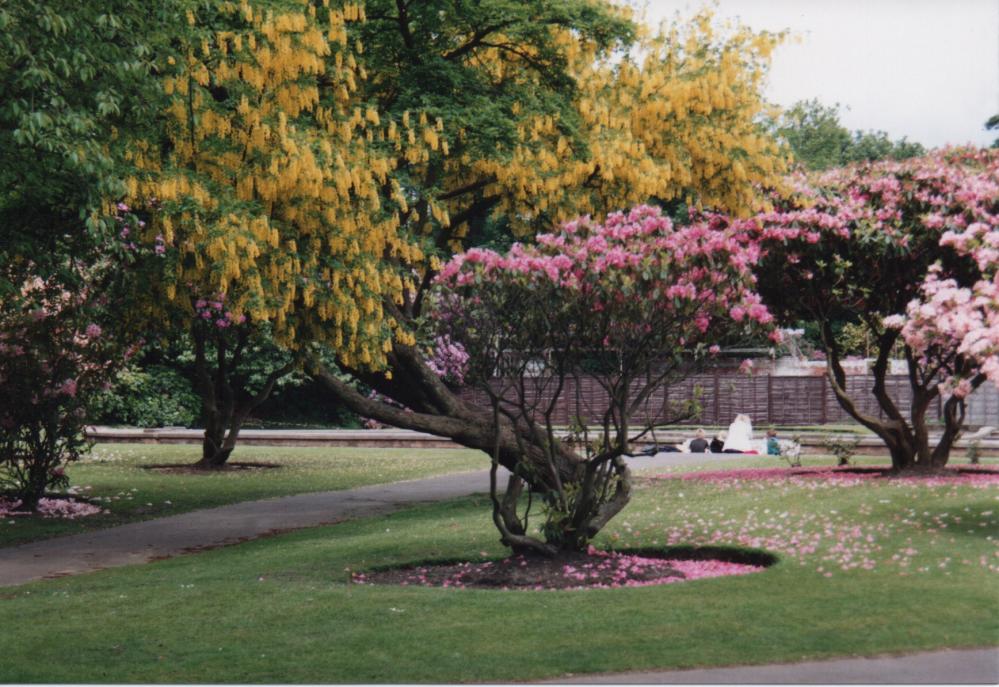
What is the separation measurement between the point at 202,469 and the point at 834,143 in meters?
65.3

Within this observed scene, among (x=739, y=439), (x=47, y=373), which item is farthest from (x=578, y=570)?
(x=739, y=439)

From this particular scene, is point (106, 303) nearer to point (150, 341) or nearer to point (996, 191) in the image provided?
point (150, 341)

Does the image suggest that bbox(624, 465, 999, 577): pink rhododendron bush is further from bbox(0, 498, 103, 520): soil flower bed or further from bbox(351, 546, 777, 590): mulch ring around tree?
bbox(0, 498, 103, 520): soil flower bed

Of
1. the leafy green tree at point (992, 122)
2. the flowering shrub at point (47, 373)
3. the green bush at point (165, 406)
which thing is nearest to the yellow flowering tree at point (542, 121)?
the flowering shrub at point (47, 373)

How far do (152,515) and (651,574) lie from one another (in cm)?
1032

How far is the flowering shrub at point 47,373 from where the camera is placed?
18.5 m

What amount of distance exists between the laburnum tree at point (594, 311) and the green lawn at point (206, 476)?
8.18 meters

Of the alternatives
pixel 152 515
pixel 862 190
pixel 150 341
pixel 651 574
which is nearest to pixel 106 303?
pixel 150 341

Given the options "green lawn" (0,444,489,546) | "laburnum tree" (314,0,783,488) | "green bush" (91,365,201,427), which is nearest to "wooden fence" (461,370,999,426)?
"green bush" (91,365,201,427)

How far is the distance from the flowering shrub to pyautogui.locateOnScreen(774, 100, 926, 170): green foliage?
191 ft

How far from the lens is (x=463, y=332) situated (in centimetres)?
1251

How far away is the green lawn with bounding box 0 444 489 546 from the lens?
19250 millimetres

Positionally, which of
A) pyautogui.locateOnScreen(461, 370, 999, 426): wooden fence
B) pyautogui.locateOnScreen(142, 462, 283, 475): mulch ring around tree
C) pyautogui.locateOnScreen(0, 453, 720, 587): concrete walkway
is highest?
pyautogui.locateOnScreen(461, 370, 999, 426): wooden fence

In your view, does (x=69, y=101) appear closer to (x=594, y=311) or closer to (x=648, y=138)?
(x=594, y=311)
